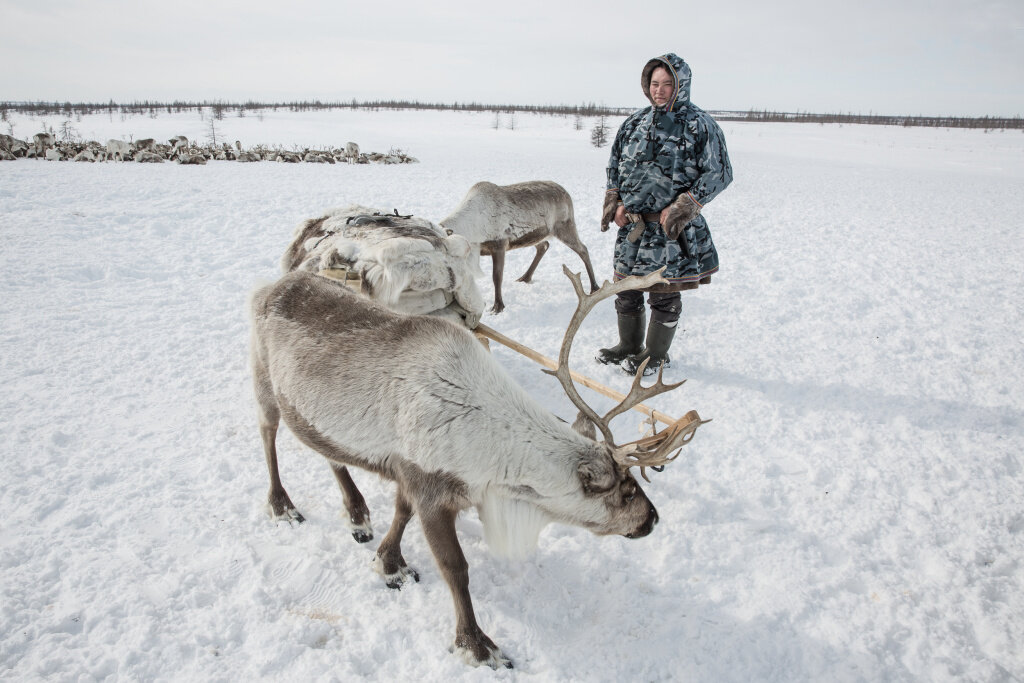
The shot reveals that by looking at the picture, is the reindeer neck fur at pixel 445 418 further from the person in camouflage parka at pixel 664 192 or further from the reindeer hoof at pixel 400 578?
the person in camouflage parka at pixel 664 192

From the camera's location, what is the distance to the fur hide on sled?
3.18m

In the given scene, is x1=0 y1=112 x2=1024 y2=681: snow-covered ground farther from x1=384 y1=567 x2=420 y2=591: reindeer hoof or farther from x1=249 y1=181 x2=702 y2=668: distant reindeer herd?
x1=249 y1=181 x2=702 y2=668: distant reindeer herd

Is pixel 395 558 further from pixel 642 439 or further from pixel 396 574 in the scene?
pixel 642 439

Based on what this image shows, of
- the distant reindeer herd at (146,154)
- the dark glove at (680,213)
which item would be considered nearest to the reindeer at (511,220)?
the dark glove at (680,213)

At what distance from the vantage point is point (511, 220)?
5.81m

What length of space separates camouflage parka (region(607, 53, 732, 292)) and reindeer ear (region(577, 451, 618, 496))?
6.62ft

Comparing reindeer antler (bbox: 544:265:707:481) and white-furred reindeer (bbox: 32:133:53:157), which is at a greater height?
white-furred reindeer (bbox: 32:133:53:157)

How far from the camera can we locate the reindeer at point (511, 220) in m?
5.54

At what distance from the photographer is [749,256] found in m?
7.16

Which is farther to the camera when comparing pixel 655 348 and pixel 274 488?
pixel 655 348

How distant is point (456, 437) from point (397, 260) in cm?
150

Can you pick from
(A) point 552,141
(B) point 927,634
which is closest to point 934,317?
(B) point 927,634

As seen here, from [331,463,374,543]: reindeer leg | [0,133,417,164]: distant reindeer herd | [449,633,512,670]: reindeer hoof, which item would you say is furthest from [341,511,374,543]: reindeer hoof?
[0,133,417,164]: distant reindeer herd

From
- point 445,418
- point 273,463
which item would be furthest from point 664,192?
point 273,463
